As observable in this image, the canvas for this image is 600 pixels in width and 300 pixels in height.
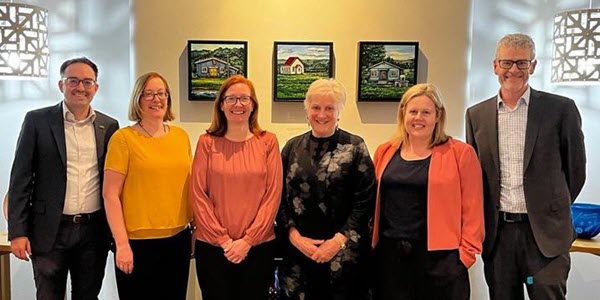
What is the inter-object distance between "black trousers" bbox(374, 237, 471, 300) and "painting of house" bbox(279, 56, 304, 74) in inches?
58.7

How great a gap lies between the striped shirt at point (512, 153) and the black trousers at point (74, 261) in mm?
1865

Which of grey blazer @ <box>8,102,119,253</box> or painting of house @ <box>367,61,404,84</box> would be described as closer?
grey blazer @ <box>8,102,119,253</box>

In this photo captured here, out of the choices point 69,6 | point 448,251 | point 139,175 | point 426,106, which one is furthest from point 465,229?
point 69,6

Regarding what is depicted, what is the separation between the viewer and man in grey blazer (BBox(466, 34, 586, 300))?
6.81 feet

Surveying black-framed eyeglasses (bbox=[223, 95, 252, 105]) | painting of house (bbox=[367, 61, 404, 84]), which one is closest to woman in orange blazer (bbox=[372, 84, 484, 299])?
black-framed eyeglasses (bbox=[223, 95, 252, 105])

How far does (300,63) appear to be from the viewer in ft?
10.4

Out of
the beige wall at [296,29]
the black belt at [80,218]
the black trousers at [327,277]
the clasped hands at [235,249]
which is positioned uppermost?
the beige wall at [296,29]

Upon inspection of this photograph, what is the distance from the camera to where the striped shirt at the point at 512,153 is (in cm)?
211

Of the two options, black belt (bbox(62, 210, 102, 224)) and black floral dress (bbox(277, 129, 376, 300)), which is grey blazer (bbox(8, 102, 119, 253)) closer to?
black belt (bbox(62, 210, 102, 224))

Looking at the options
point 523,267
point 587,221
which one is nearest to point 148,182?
point 523,267

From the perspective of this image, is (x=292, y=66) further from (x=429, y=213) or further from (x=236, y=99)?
(x=429, y=213)

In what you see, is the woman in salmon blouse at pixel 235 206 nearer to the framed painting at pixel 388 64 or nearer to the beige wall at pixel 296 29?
the beige wall at pixel 296 29

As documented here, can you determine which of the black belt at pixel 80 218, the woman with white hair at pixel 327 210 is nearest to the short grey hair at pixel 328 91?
the woman with white hair at pixel 327 210

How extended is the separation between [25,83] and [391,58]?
248cm
